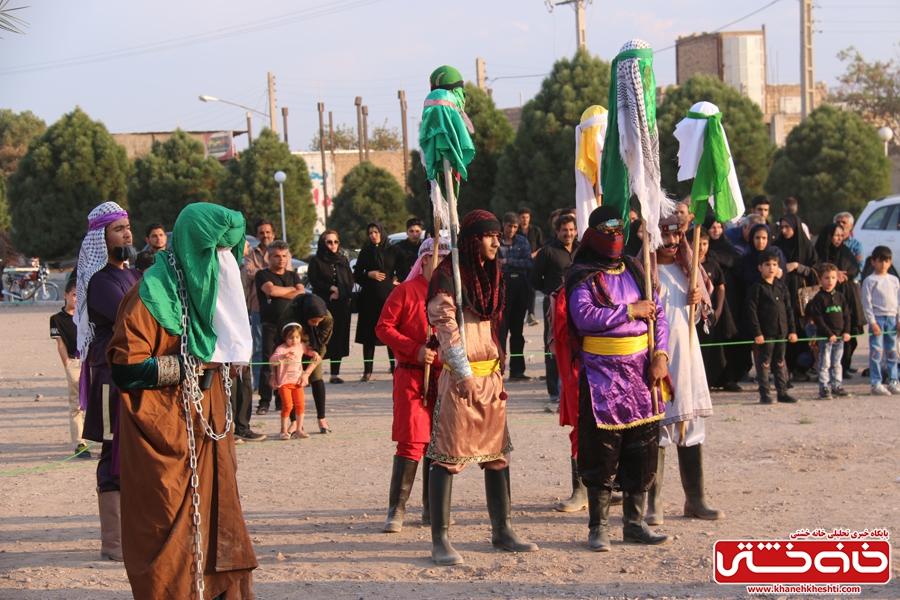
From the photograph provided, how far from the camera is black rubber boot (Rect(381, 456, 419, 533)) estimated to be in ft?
18.8

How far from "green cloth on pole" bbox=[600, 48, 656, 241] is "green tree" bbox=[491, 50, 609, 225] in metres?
17.3

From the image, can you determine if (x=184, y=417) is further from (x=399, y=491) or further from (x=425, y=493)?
(x=425, y=493)

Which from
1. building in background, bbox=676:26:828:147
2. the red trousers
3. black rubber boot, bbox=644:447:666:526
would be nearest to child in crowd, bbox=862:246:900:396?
black rubber boot, bbox=644:447:666:526

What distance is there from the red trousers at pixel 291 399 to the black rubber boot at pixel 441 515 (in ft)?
12.7

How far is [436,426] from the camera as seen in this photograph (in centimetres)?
513

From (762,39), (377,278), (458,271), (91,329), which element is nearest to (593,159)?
(458,271)

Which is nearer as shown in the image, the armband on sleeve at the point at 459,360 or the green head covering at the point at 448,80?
the armband on sleeve at the point at 459,360

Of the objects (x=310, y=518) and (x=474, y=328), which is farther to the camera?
(x=310, y=518)

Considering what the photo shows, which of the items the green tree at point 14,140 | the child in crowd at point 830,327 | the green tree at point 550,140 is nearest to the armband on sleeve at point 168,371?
the child in crowd at point 830,327

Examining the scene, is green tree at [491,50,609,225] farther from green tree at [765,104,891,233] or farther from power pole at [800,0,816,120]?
power pole at [800,0,816,120]

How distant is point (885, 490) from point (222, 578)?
4.34 meters

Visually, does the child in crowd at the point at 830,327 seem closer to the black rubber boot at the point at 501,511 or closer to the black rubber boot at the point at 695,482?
the black rubber boot at the point at 695,482

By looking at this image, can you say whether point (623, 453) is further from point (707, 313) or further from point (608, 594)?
point (707, 313)

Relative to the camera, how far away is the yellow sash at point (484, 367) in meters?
5.14
